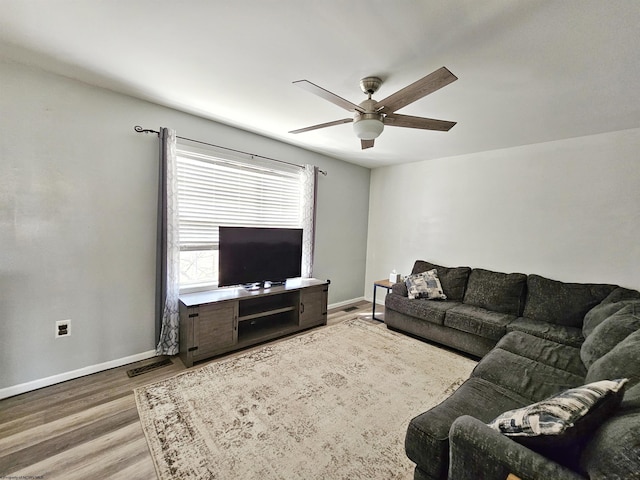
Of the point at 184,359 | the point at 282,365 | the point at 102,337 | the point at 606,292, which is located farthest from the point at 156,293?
the point at 606,292

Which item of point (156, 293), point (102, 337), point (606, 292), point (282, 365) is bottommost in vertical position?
point (282, 365)

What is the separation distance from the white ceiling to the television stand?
78.2 inches

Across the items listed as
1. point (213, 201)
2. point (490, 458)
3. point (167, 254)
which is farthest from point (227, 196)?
point (490, 458)

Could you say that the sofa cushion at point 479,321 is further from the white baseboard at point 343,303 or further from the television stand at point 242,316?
the white baseboard at point 343,303

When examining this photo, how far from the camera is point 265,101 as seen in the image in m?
2.43

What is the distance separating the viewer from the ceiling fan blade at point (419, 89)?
1.40m

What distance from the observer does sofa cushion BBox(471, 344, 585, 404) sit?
5.35 ft

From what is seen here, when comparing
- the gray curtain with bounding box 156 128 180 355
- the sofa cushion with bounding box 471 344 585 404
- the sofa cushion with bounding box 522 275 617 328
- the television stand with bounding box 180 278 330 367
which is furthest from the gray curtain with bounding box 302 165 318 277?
the sofa cushion with bounding box 522 275 617 328

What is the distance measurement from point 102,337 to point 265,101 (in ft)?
8.76

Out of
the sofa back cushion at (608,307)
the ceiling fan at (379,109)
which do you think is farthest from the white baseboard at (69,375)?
the sofa back cushion at (608,307)

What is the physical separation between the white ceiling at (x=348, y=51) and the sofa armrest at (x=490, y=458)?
1.98 metres

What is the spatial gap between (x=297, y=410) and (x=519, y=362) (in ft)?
5.65

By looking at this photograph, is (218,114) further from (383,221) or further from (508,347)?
(508,347)

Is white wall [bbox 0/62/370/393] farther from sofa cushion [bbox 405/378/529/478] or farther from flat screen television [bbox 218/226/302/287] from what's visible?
sofa cushion [bbox 405/378/529/478]
